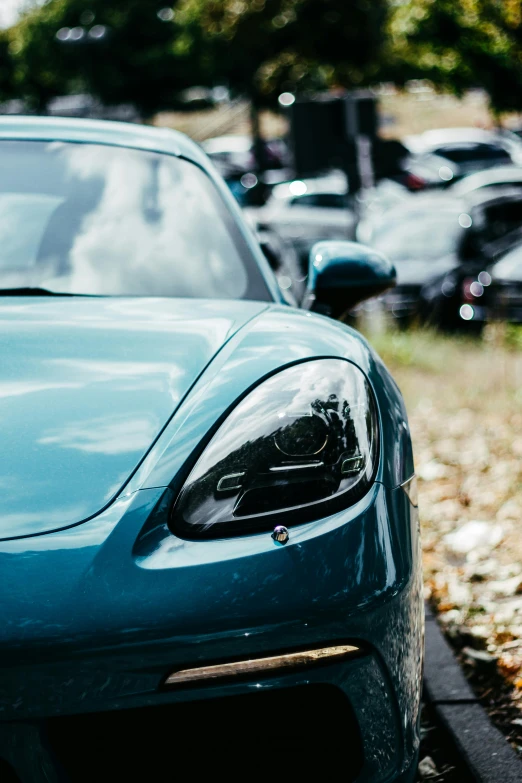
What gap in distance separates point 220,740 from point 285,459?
50 centimetres

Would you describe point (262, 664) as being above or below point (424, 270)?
above

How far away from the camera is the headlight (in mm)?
1729

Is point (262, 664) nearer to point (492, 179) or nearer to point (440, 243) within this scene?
point (440, 243)

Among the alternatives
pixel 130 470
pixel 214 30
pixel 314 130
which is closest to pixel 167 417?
pixel 130 470

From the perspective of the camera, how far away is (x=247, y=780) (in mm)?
1669

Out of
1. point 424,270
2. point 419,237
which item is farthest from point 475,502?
point 419,237

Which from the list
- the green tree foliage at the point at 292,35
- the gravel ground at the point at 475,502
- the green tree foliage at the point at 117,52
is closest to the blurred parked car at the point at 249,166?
the green tree foliage at the point at 292,35

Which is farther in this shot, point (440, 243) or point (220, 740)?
point (440, 243)

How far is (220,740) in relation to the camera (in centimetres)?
164

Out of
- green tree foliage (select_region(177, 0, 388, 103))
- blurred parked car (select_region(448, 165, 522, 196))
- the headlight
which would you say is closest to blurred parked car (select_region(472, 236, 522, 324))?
blurred parked car (select_region(448, 165, 522, 196))

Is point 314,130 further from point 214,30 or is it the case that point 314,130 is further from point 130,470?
point 214,30

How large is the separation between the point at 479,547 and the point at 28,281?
2366mm

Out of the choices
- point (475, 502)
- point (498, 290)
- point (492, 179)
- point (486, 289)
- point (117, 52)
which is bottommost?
point (117, 52)

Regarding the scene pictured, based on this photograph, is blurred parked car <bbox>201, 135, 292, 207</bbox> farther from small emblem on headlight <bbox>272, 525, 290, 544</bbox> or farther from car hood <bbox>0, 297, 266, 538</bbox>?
small emblem on headlight <bbox>272, 525, 290, 544</bbox>
